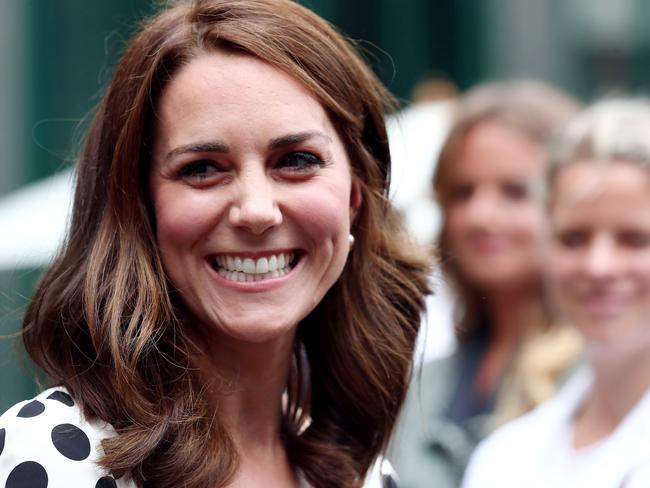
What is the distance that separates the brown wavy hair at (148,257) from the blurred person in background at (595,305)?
35.0 inches

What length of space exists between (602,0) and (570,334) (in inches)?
350

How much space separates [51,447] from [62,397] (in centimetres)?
16

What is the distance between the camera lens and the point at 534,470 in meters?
3.63

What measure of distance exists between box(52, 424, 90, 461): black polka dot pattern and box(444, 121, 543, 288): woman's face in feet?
9.00

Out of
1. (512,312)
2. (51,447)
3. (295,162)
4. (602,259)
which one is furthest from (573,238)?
(51,447)

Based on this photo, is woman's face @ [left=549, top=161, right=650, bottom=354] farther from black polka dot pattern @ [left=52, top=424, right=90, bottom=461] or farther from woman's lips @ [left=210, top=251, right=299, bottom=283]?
black polka dot pattern @ [left=52, top=424, right=90, bottom=461]

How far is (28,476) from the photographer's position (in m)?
2.27

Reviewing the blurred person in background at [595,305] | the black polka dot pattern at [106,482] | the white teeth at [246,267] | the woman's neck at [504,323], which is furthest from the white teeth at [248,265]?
the woman's neck at [504,323]

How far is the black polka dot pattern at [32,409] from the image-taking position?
236 cm

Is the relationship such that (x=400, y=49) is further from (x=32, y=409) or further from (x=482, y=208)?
(x=32, y=409)

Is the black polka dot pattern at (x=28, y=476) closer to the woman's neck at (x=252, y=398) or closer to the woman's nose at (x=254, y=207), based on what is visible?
the woman's neck at (x=252, y=398)

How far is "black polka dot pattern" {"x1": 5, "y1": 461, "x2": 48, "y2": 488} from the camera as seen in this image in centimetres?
227

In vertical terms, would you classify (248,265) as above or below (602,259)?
above

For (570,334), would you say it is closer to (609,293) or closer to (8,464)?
(609,293)
